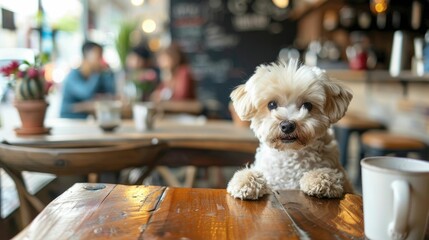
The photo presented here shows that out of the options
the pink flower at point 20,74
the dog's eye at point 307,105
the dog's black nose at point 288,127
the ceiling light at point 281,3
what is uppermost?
the ceiling light at point 281,3

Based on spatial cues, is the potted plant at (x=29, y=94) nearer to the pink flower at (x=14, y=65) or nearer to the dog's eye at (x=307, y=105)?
the pink flower at (x=14, y=65)

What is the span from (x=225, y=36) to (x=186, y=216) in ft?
21.9

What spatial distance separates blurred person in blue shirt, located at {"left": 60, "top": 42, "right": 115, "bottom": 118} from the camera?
4148mm

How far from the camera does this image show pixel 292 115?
3.87 ft

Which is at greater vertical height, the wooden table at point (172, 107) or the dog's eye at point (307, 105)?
the dog's eye at point (307, 105)

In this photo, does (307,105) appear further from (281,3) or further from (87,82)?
(281,3)

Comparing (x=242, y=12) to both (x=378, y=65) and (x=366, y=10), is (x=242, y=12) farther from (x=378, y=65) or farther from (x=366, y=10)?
(x=378, y=65)

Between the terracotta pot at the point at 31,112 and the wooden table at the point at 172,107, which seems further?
the wooden table at the point at 172,107

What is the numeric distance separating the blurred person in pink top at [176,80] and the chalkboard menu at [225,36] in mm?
2087

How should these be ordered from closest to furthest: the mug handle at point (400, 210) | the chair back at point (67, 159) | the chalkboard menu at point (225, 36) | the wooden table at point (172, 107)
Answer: the mug handle at point (400, 210) → the chair back at point (67, 159) → the wooden table at point (172, 107) → the chalkboard menu at point (225, 36)

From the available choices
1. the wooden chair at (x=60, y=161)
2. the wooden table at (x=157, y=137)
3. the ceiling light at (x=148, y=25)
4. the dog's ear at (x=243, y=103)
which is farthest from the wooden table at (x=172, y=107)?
the ceiling light at (x=148, y=25)

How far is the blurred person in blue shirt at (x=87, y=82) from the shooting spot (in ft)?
13.6

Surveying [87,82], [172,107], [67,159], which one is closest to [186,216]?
[67,159]

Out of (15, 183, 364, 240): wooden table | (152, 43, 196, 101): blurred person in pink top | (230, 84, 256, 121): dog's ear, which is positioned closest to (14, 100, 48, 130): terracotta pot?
(230, 84, 256, 121): dog's ear
